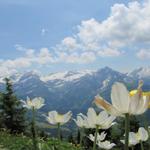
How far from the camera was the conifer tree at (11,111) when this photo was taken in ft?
190

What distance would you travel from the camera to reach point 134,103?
2623 millimetres

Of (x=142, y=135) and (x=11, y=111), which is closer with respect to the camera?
(x=142, y=135)

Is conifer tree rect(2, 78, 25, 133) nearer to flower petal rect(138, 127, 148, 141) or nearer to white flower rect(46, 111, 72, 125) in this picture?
white flower rect(46, 111, 72, 125)

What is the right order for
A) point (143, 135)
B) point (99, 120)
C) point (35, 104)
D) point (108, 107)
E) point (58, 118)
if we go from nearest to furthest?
point (108, 107) → point (99, 120) → point (143, 135) → point (58, 118) → point (35, 104)

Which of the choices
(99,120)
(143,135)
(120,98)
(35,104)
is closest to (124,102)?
(120,98)

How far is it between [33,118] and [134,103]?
1.30m

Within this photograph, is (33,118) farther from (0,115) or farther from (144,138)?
(0,115)

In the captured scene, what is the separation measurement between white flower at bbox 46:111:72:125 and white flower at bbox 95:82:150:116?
5.69ft

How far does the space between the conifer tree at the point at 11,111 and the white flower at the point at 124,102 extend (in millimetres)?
55366

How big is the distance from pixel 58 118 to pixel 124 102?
1969mm

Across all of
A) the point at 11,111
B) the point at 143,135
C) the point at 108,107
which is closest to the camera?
the point at 108,107

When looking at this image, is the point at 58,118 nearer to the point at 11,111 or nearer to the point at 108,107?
the point at 108,107

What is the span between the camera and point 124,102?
105 inches

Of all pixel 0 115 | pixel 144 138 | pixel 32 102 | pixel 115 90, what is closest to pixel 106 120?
pixel 144 138
